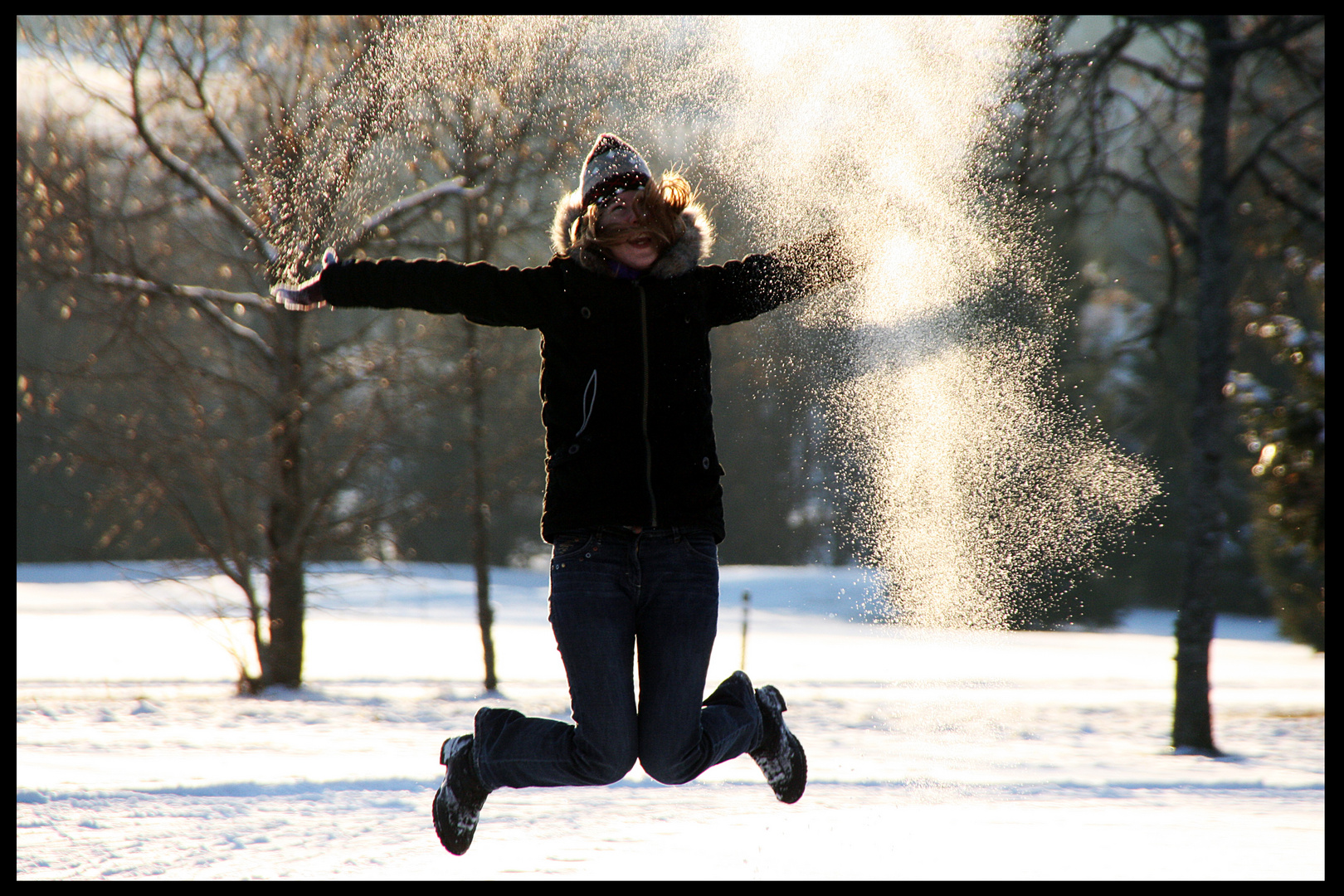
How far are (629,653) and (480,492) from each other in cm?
788

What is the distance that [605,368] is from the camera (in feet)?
9.43

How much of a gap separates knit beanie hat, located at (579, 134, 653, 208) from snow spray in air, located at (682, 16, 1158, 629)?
2.38 m

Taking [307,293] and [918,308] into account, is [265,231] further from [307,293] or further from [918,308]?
[307,293]

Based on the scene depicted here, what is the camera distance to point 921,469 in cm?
675

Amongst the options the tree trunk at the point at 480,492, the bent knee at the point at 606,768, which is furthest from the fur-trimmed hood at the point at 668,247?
the tree trunk at the point at 480,492

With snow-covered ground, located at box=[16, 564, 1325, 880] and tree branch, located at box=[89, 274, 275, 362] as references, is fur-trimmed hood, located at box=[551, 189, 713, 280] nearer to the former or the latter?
snow-covered ground, located at box=[16, 564, 1325, 880]

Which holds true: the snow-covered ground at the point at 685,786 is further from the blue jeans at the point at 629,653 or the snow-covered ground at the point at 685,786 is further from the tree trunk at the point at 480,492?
the blue jeans at the point at 629,653

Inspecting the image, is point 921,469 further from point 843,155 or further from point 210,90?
point 210,90

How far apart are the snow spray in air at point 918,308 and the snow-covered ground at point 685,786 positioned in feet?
4.23

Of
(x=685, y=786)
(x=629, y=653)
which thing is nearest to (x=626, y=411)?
(x=629, y=653)

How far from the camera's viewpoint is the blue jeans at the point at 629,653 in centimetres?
288

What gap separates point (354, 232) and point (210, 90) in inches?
79.1

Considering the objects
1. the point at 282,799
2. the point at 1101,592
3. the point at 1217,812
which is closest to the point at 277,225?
the point at 282,799
